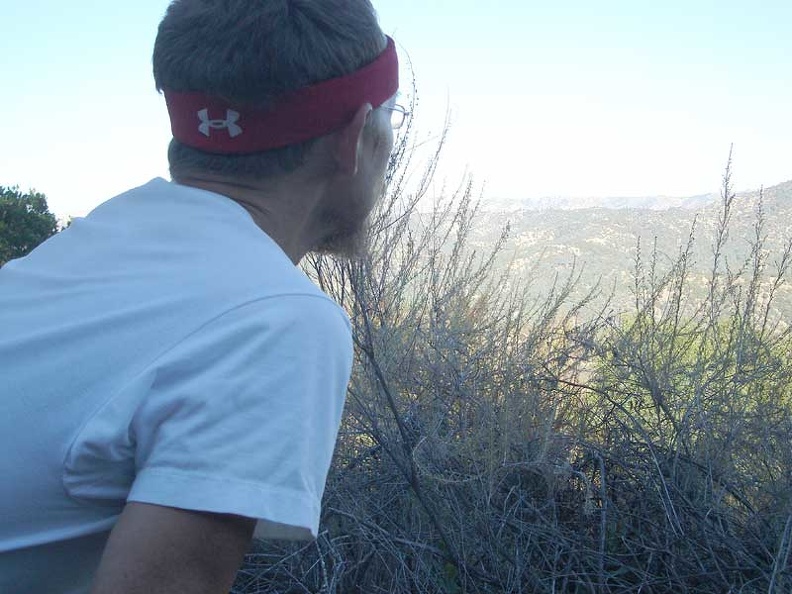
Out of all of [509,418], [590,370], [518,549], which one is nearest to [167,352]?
[518,549]

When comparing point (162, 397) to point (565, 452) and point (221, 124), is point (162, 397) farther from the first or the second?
point (565, 452)

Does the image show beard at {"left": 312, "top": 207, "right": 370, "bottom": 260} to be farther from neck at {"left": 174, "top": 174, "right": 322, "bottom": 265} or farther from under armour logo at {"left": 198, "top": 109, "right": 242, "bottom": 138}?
under armour logo at {"left": 198, "top": 109, "right": 242, "bottom": 138}

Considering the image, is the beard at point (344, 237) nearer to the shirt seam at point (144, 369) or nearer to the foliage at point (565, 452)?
the shirt seam at point (144, 369)

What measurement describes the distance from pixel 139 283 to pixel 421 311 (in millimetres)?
3532

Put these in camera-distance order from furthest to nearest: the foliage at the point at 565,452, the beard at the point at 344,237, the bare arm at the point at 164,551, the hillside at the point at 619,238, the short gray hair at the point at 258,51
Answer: the hillside at the point at 619,238, the foliage at the point at 565,452, the beard at the point at 344,237, the short gray hair at the point at 258,51, the bare arm at the point at 164,551

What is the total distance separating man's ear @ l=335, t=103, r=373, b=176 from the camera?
1.17 meters

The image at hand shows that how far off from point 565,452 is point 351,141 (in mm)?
2346

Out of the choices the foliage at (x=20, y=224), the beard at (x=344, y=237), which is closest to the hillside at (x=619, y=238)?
the beard at (x=344, y=237)

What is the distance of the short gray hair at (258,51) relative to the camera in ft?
3.60

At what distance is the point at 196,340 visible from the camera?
881mm

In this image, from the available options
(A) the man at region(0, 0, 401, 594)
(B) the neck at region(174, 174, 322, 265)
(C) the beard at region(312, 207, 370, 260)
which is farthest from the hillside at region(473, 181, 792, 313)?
(A) the man at region(0, 0, 401, 594)

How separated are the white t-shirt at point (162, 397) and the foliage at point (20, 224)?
27.9 feet

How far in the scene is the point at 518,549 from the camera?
9.41ft

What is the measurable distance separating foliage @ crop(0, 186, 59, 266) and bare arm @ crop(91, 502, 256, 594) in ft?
28.5
